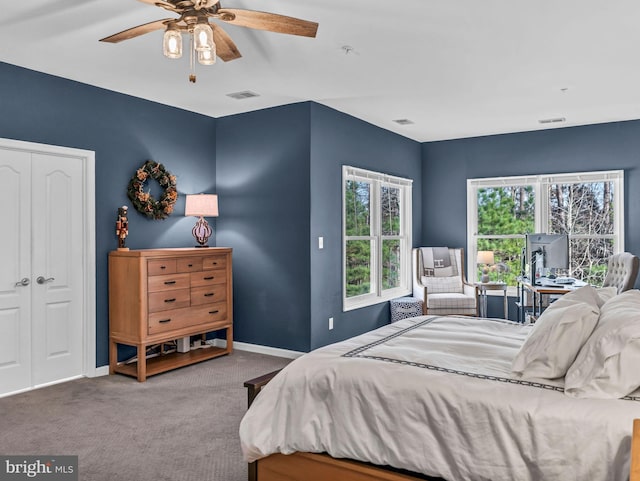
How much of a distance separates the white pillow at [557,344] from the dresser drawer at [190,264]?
11.2ft

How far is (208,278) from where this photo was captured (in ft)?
16.9

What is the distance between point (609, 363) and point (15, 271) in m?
4.22

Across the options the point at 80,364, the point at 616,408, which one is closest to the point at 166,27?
the point at 616,408

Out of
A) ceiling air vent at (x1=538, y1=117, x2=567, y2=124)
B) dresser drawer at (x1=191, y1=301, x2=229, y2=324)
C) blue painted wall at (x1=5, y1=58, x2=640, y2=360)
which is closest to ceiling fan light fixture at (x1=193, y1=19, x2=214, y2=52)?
blue painted wall at (x1=5, y1=58, x2=640, y2=360)

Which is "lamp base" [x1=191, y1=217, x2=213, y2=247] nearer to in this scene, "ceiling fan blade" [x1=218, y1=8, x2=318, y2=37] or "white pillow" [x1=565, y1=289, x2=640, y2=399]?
"ceiling fan blade" [x1=218, y1=8, x2=318, y2=37]

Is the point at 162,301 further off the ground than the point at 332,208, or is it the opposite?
the point at 332,208

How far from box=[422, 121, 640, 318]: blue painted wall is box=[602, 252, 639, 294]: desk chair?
106 cm

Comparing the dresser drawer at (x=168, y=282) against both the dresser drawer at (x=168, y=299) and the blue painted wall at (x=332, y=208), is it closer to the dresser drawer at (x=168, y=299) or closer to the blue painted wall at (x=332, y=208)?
the dresser drawer at (x=168, y=299)

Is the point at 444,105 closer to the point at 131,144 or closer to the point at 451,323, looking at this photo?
the point at 451,323

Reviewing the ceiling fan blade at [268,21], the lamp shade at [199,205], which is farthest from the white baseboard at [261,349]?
the ceiling fan blade at [268,21]

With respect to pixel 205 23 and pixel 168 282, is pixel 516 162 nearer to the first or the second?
pixel 168 282

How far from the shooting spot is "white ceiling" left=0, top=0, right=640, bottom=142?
312cm

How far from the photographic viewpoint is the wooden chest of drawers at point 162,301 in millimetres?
4492

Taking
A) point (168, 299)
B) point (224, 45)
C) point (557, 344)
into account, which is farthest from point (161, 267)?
point (557, 344)
